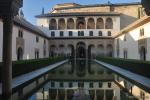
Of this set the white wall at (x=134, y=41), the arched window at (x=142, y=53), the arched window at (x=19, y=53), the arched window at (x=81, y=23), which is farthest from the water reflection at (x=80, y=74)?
the arched window at (x=81, y=23)

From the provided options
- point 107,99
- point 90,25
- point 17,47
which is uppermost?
point 90,25

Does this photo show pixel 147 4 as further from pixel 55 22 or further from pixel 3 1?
pixel 55 22

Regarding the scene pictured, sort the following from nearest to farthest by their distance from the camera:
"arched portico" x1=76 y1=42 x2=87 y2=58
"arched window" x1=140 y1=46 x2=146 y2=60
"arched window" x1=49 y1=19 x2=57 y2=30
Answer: "arched window" x1=140 y1=46 x2=146 y2=60 → "arched window" x1=49 y1=19 x2=57 y2=30 → "arched portico" x1=76 y1=42 x2=87 y2=58

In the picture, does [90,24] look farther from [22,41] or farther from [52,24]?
[22,41]

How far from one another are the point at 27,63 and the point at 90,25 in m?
34.4

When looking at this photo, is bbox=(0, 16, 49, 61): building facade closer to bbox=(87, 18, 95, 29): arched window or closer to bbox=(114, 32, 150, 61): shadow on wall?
bbox=(114, 32, 150, 61): shadow on wall

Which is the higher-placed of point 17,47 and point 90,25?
point 90,25

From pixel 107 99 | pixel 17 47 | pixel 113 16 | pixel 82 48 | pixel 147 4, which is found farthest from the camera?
pixel 82 48

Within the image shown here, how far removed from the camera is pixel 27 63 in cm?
1944

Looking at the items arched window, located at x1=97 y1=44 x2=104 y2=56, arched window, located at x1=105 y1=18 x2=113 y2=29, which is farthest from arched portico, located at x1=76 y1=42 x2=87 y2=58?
arched window, located at x1=105 y1=18 x2=113 y2=29

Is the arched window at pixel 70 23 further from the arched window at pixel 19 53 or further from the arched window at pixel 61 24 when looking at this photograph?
the arched window at pixel 19 53

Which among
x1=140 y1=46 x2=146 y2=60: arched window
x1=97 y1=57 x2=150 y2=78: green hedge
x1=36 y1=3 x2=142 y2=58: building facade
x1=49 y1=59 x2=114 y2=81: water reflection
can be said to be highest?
x1=36 y1=3 x2=142 y2=58: building facade

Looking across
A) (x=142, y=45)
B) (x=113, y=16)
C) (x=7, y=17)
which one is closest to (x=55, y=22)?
(x=113, y=16)

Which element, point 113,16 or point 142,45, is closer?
point 142,45
